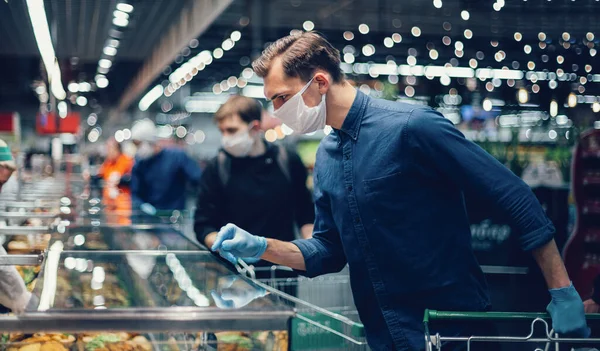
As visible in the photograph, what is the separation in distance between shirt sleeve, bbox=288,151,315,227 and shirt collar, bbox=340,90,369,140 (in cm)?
194

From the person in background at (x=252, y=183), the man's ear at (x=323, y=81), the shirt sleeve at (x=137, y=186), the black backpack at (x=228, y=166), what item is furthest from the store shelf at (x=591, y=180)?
the shirt sleeve at (x=137, y=186)

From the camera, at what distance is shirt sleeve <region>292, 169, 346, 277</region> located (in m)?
2.66

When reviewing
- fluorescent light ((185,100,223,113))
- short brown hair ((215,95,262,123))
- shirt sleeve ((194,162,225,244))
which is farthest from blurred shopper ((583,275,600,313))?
fluorescent light ((185,100,223,113))

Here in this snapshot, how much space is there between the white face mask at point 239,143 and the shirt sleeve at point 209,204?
0.45 ft

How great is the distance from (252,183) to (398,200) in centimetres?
213

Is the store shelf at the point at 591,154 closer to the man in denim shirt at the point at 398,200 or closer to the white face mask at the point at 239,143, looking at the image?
the white face mask at the point at 239,143

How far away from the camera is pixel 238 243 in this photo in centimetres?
248

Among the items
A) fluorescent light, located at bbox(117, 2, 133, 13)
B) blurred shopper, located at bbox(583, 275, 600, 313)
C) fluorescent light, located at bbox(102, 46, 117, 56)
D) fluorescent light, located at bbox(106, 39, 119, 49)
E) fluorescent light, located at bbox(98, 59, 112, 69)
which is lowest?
blurred shopper, located at bbox(583, 275, 600, 313)

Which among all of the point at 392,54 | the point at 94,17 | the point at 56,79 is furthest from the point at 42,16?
the point at 56,79

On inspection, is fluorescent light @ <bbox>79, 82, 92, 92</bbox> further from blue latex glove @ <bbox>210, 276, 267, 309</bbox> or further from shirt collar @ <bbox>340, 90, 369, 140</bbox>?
blue latex glove @ <bbox>210, 276, 267, 309</bbox>

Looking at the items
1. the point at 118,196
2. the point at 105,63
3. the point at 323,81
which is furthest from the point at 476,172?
the point at 105,63

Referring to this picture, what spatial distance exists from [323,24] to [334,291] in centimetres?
883

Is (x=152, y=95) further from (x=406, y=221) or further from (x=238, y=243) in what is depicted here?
(x=406, y=221)

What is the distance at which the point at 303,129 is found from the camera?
8.49 ft
